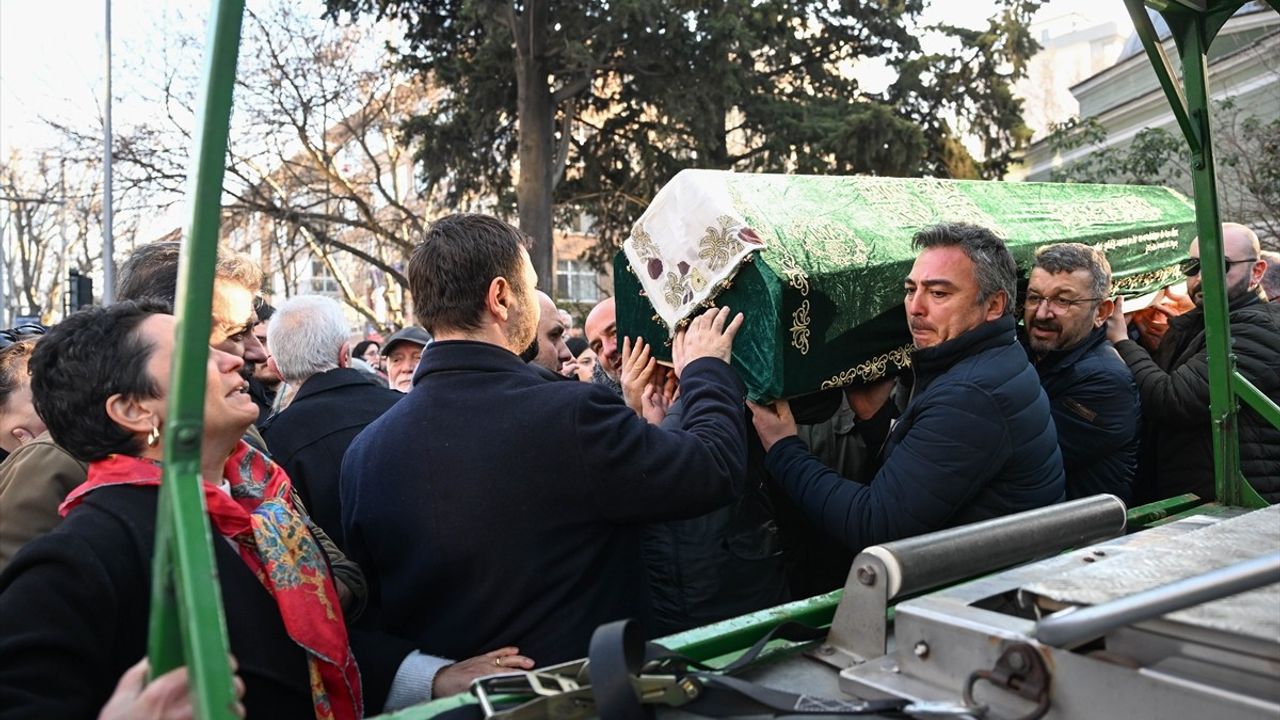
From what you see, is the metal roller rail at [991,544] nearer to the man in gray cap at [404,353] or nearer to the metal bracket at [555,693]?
the metal bracket at [555,693]

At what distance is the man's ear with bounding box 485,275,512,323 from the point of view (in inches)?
85.1

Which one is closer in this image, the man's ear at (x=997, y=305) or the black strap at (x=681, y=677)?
the black strap at (x=681, y=677)

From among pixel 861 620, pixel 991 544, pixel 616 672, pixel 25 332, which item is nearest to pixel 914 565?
pixel 861 620

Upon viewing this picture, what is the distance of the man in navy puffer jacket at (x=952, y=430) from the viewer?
7.61 feet

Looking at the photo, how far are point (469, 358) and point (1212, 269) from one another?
7.03 feet

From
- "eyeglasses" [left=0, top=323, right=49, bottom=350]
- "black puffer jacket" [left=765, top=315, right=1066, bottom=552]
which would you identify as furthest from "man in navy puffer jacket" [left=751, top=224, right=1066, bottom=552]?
"eyeglasses" [left=0, top=323, right=49, bottom=350]

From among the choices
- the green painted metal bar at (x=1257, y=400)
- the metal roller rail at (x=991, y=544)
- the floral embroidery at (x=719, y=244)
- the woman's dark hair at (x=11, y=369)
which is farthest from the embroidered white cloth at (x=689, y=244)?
the woman's dark hair at (x=11, y=369)

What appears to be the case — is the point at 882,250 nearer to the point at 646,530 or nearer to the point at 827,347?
the point at 827,347

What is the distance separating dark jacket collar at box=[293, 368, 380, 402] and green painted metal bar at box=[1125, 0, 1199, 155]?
2652 millimetres

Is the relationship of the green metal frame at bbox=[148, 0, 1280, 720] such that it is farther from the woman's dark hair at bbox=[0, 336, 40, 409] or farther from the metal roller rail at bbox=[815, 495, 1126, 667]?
the woman's dark hair at bbox=[0, 336, 40, 409]

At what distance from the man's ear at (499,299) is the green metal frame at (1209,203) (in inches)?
71.4

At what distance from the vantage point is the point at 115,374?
1.77 m

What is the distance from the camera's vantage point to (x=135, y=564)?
1592 millimetres

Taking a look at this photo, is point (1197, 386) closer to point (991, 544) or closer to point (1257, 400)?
point (1257, 400)
